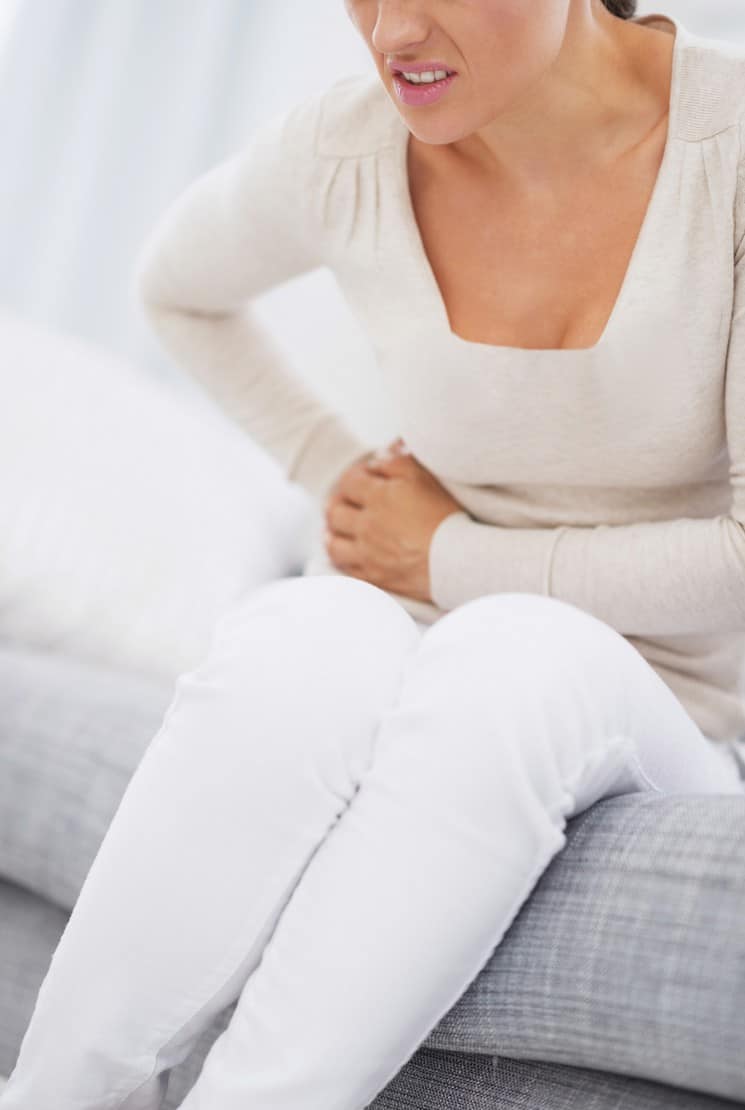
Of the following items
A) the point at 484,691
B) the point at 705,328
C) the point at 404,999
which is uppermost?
the point at 705,328

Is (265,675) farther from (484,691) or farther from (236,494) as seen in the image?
(236,494)

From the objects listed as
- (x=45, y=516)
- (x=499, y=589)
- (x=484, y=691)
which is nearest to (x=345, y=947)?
(x=484, y=691)

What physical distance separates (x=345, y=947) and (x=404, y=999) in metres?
0.04

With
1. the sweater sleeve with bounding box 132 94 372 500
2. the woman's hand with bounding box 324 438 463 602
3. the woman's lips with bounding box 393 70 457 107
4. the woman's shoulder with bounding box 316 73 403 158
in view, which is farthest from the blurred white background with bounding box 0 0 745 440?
the woman's lips with bounding box 393 70 457 107

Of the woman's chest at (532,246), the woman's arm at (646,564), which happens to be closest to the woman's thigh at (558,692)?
the woman's arm at (646,564)

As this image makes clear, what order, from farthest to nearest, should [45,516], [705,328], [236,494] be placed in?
1. [236,494]
2. [45,516]
3. [705,328]

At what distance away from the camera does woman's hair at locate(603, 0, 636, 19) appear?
98 cm

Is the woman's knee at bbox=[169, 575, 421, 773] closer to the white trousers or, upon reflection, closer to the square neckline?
the white trousers

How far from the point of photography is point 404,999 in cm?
60

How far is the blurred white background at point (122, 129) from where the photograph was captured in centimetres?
209

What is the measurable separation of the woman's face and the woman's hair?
0.11m

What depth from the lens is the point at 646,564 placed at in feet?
3.02

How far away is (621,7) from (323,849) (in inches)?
28.6

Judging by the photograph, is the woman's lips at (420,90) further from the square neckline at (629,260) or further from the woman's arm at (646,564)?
the woman's arm at (646,564)
